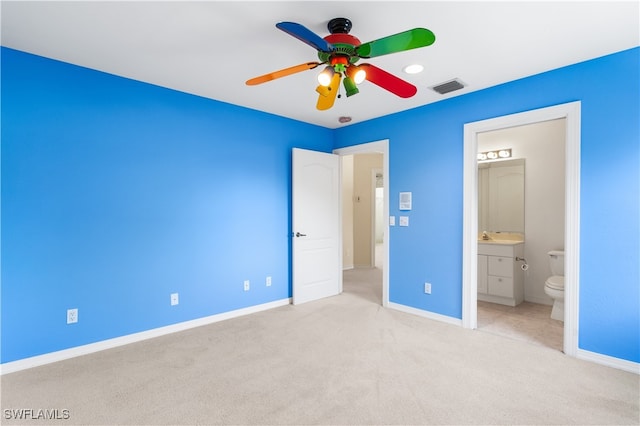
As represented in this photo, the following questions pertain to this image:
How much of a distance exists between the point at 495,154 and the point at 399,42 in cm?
348

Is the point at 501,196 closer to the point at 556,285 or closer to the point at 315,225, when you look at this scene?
the point at 556,285

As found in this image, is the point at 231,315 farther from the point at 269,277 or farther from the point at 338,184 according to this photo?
the point at 338,184

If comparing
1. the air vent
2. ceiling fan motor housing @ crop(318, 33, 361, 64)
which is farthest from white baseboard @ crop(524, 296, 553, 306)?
ceiling fan motor housing @ crop(318, 33, 361, 64)

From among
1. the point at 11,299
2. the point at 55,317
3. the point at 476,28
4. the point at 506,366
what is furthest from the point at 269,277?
the point at 476,28

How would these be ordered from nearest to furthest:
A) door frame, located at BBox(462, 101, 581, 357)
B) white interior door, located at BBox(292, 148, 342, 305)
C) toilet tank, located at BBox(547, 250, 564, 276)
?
door frame, located at BBox(462, 101, 581, 357) < toilet tank, located at BBox(547, 250, 564, 276) < white interior door, located at BBox(292, 148, 342, 305)

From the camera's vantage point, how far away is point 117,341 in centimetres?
290

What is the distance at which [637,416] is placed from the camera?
191 centimetres

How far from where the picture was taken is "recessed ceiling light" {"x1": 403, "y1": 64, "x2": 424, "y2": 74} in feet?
8.89

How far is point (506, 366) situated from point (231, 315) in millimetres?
2719

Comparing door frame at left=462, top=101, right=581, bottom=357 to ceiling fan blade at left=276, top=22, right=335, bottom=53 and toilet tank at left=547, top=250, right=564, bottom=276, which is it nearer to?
toilet tank at left=547, top=250, right=564, bottom=276

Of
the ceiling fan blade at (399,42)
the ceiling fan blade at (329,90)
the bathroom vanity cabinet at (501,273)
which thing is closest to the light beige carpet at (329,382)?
the bathroom vanity cabinet at (501,273)

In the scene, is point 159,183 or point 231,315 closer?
point 159,183

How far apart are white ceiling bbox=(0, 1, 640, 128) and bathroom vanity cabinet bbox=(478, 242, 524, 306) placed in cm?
213

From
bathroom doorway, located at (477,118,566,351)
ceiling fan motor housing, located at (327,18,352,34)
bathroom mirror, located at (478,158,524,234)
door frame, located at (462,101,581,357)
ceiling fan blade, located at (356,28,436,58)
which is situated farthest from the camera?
bathroom mirror, located at (478,158,524,234)
